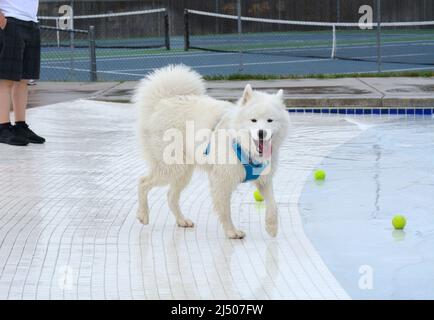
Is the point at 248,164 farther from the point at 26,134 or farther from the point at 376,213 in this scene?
the point at 26,134

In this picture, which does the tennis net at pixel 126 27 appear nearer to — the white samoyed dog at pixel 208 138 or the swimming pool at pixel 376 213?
the swimming pool at pixel 376 213

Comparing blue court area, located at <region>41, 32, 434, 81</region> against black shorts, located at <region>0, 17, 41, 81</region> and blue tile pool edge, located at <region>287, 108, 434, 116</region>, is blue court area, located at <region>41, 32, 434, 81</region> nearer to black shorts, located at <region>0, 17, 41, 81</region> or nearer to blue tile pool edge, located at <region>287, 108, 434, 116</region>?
blue tile pool edge, located at <region>287, 108, 434, 116</region>

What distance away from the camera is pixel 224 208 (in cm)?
701

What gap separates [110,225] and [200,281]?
169 cm

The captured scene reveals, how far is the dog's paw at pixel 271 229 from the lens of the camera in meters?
6.97

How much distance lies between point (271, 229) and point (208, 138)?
73 cm

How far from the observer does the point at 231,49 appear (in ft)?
89.2

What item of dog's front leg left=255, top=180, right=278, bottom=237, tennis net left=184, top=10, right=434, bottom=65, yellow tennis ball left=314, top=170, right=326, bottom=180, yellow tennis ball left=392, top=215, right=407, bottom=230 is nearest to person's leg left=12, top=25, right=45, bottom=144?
yellow tennis ball left=314, top=170, right=326, bottom=180

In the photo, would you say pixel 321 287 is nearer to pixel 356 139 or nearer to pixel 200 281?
pixel 200 281

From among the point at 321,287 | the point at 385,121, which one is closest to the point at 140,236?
the point at 321,287

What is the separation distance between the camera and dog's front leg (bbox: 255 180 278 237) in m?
6.95

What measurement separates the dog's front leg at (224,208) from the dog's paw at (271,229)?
170 mm
